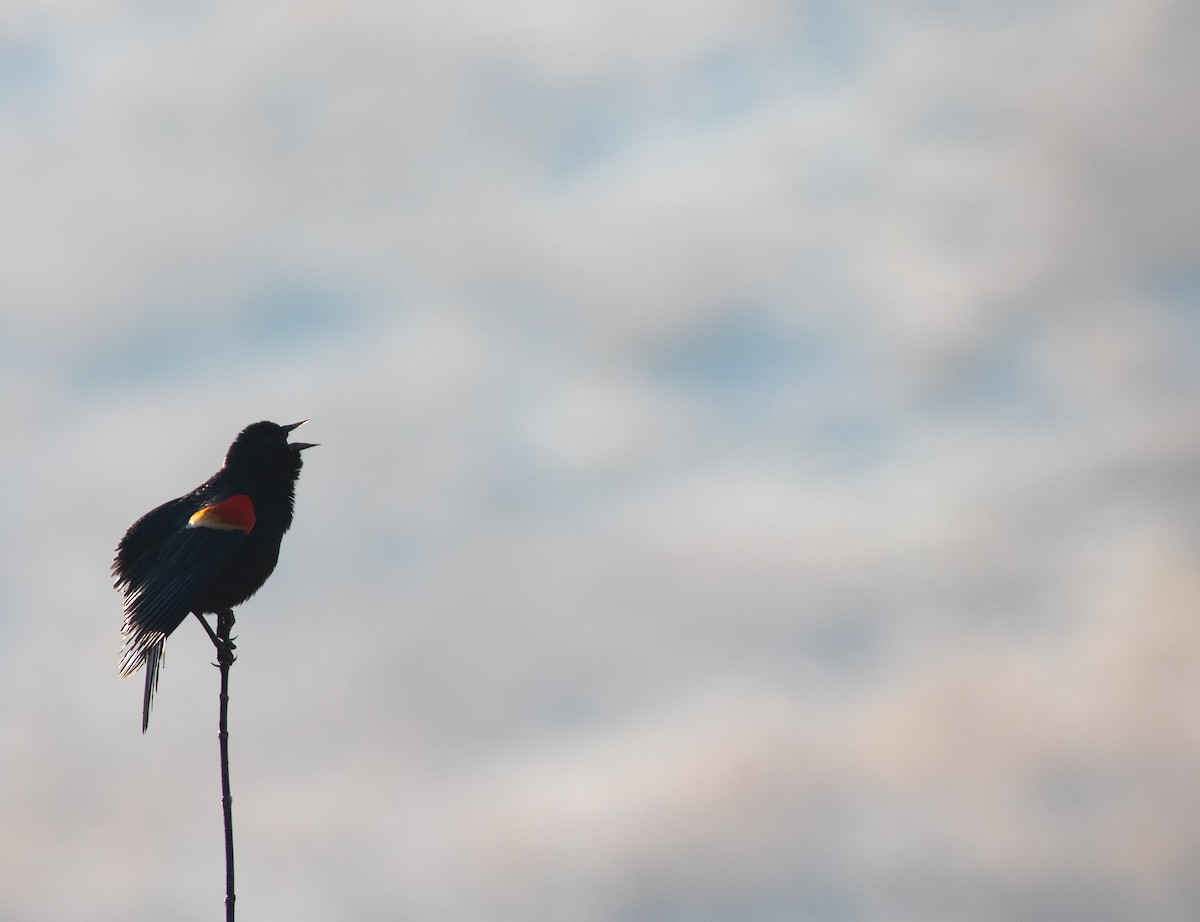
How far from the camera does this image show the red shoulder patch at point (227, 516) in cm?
1183

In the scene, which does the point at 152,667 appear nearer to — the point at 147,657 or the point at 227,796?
the point at 147,657

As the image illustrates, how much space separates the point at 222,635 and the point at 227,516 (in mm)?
1217

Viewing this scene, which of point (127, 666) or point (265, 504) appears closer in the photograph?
point (127, 666)

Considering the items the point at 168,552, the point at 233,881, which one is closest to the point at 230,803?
the point at 233,881

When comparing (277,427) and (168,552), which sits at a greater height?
(277,427)

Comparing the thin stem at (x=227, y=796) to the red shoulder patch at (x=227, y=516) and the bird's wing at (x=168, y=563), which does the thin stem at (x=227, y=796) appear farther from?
the red shoulder patch at (x=227, y=516)

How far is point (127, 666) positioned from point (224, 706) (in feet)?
10.6

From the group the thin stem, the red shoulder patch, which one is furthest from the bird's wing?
the thin stem

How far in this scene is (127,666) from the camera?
10367 millimetres

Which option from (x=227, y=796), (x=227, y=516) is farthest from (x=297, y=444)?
(x=227, y=796)

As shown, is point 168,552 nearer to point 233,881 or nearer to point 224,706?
point 224,706

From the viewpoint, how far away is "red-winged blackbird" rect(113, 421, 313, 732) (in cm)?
1073

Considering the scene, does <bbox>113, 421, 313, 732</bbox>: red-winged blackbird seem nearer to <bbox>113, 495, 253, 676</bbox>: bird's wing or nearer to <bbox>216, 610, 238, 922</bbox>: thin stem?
<bbox>113, 495, 253, 676</bbox>: bird's wing

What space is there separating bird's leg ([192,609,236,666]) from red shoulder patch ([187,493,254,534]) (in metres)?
0.75
